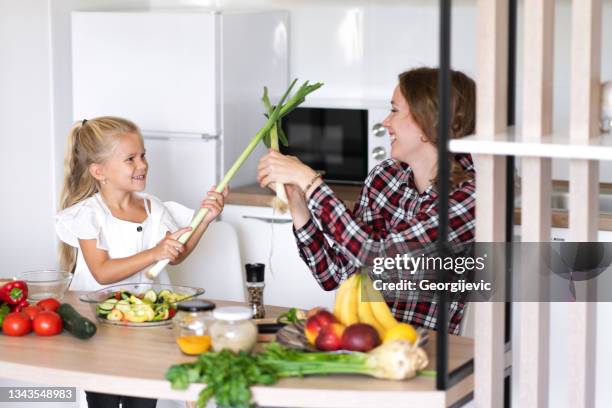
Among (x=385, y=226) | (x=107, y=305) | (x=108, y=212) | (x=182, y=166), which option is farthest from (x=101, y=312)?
(x=182, y=166)

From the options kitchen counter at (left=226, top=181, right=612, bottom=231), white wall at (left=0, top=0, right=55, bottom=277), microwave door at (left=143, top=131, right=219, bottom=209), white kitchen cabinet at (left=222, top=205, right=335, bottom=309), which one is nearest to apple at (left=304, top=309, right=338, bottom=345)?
kitchen counter at (left=226, top=181, right=612, bottom=231)

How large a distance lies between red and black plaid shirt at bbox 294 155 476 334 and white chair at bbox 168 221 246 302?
32.5 inches

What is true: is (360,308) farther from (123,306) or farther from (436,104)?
(436,104)

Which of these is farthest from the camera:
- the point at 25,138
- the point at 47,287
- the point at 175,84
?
the point at 175,84

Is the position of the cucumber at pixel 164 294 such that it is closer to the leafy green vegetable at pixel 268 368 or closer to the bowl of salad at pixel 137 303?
the bowl of salad at pixel 137 303

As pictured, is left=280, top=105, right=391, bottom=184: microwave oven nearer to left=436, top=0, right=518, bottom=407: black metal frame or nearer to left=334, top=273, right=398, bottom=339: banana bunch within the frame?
left=334, top=273, right=398, bottom=339: banana bunch

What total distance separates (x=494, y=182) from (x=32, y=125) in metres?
2.34

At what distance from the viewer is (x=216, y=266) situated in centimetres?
385

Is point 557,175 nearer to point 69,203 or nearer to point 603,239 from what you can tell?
point 603,239

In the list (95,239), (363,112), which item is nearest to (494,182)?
(95,239)

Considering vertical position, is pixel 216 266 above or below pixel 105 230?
below

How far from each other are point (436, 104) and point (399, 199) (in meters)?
0.30

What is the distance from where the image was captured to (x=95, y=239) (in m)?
3.26

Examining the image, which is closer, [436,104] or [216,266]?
[436,104]
